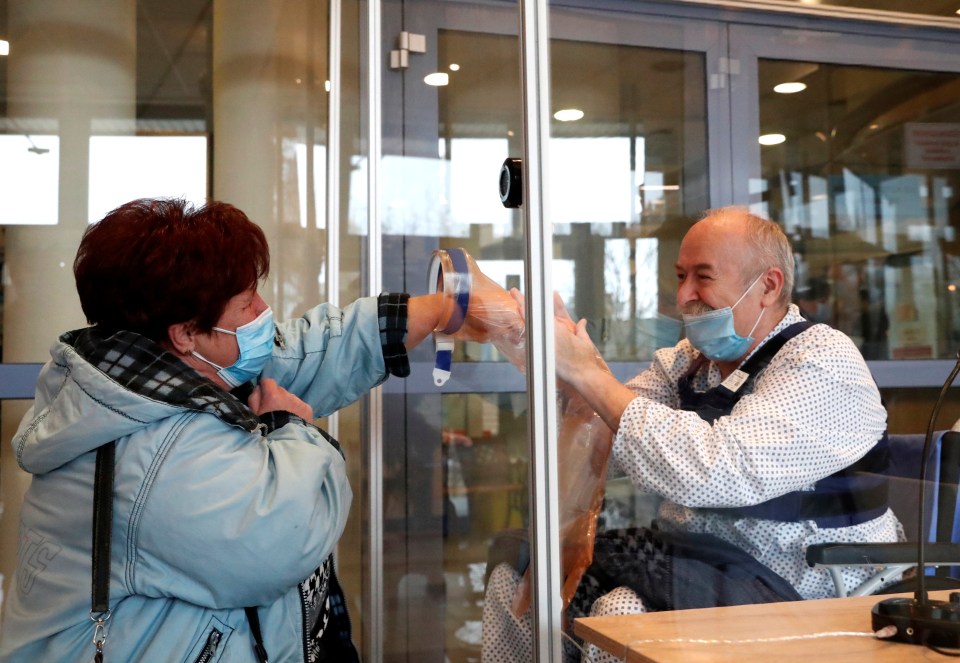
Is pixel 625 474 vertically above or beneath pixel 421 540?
above

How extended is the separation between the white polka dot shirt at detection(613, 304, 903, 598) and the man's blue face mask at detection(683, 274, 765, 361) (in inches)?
0.9

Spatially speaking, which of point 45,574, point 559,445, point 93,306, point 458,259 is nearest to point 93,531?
point 45,574

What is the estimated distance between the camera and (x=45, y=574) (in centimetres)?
122

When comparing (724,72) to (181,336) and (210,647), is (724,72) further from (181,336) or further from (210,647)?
(210,647)

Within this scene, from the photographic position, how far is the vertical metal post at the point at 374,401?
2.26 metres

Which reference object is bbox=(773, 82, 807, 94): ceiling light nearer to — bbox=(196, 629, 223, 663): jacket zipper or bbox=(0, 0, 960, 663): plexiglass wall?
bbox=(0, 0, 960, 663): plexiglass wall

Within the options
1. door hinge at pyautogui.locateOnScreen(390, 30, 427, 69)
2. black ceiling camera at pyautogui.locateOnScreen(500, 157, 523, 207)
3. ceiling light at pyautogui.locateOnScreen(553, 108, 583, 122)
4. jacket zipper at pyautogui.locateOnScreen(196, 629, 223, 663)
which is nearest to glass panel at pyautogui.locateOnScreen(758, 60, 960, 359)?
ceiling light at pyautogui.locateOnScreen(553, 108, 583, 122)

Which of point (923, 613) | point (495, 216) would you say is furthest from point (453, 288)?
point (923, 613)

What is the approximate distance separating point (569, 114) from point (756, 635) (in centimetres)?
68

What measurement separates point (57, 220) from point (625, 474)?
7.16 ft

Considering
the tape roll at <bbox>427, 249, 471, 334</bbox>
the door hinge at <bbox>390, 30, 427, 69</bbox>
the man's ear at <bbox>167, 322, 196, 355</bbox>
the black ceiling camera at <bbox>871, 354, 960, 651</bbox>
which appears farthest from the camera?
the door hinge at <bbox>390, 30, 427, 69</bbox>

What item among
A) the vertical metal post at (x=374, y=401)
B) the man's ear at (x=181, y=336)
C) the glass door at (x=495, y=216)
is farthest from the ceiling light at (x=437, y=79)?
the man's ear at (x=181, y=336)

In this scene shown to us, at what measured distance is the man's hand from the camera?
1444 millimetres

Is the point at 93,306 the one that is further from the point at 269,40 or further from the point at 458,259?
the point at 269,40
